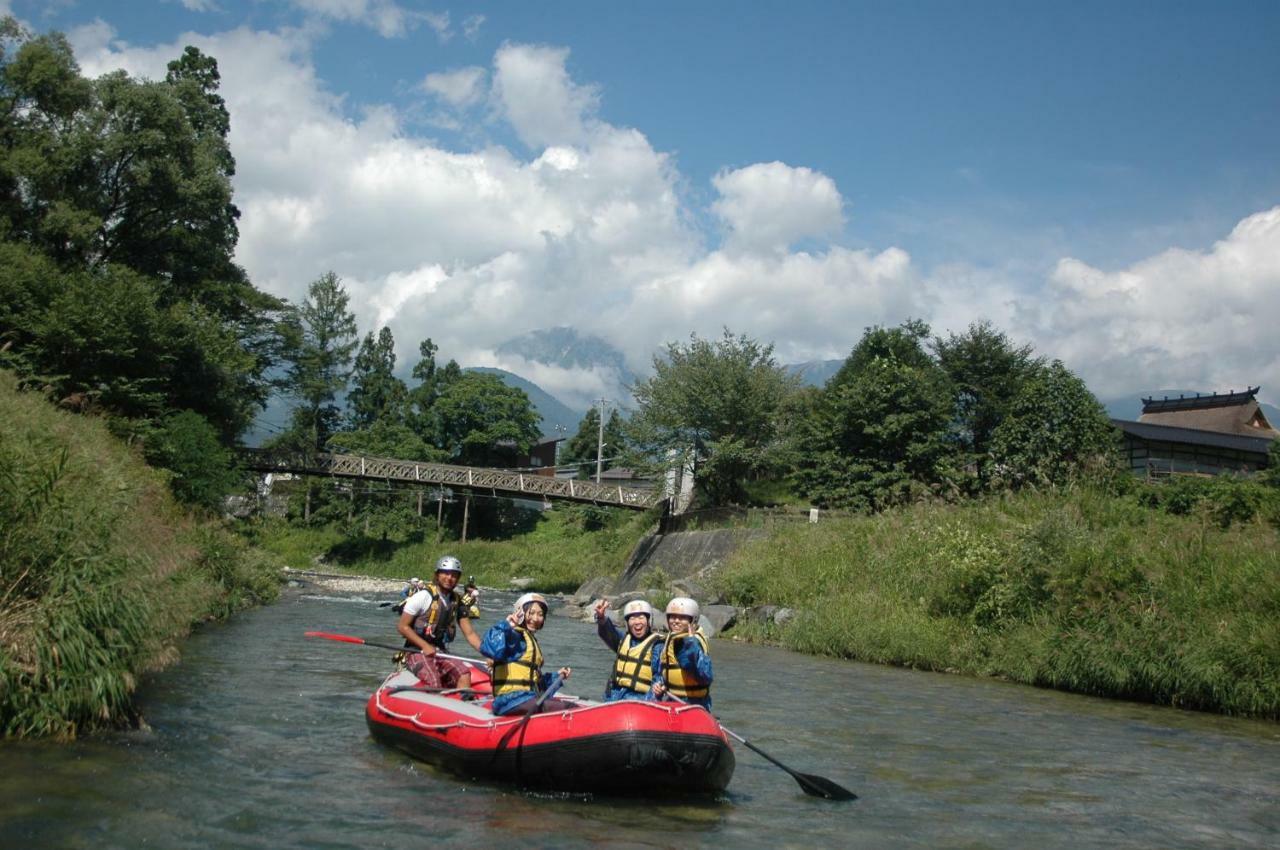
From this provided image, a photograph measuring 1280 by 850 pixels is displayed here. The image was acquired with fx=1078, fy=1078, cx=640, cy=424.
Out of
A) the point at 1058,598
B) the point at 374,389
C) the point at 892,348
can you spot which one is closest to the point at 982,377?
the point at 892,348

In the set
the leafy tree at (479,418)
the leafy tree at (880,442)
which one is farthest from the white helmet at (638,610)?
the leafy tree at (479,418)

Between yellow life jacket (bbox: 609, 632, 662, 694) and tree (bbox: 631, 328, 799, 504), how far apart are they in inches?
1191

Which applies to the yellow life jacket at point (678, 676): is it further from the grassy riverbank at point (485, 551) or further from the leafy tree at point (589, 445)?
the leafy tree at point (589, 445)

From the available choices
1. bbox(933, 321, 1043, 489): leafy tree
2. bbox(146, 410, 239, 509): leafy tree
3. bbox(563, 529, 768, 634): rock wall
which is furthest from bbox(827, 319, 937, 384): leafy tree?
bbox(146, 410, 239, 509): leafy tree

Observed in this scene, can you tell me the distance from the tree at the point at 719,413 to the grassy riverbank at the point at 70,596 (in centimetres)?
2987

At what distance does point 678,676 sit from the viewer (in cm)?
916

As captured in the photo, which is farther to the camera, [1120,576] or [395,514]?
[395,514]

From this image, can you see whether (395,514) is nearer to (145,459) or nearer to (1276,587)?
(145,459)

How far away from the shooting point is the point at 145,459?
2608 cm

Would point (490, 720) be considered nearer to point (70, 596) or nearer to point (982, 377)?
point (70, 596)

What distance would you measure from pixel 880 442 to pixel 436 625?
27.7 metres

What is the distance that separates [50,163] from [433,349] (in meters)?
38.5

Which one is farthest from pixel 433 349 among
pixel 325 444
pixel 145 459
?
pixel 145 459

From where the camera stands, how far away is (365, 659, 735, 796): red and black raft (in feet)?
26.7
